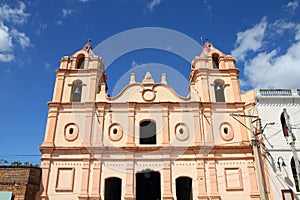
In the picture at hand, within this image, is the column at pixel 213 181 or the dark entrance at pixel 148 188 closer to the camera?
the column at pixel 213 181

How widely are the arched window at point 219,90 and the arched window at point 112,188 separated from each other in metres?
10.8

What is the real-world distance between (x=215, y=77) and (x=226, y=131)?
5.08 metres

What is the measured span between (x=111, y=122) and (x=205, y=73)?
30.5 feet

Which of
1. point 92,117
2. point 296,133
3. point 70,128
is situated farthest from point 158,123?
point 296,133

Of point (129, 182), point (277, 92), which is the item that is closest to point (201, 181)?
point (129, 182)

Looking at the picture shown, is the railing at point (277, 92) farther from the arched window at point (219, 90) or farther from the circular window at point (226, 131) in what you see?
the circular window at point (226, 131)

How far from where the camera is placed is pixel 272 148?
1938cm

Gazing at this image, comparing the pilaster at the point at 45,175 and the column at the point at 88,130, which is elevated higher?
the column at the point at 88,130

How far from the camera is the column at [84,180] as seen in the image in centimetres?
1831

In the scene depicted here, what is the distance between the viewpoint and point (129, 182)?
18922mm

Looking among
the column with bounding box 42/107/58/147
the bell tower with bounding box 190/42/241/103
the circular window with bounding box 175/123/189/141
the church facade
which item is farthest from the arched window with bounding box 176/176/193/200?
the column with bounding box 42/107/58/147

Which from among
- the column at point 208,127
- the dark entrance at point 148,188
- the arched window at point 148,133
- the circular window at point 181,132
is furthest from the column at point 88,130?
the column at point 208,127

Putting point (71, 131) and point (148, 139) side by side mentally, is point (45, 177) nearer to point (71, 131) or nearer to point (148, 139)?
point (71, 131)

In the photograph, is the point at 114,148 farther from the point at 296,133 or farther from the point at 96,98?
the point at 296,133
